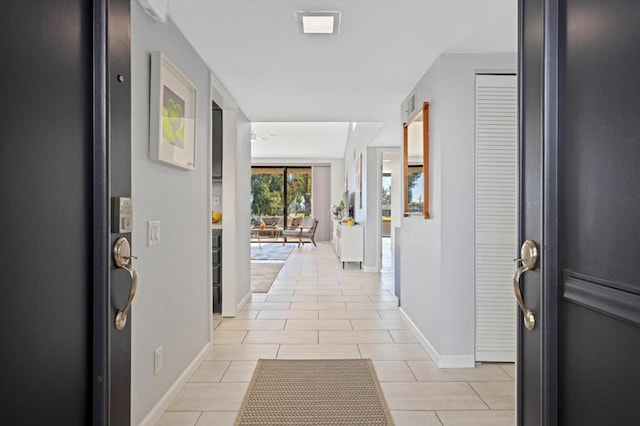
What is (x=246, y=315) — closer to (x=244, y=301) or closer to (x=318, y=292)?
(x=244, y=301)

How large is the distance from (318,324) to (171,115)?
8.14ft

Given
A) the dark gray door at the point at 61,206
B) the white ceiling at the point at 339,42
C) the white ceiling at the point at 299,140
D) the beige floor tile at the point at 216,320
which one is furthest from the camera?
the white ceiling at the point at 299,140

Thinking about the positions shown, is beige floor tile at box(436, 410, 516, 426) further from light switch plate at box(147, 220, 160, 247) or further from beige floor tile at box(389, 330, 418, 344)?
light switch plate at box(147, 220, 160, 247)

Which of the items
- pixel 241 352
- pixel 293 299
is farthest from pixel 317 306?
pixel 241 352

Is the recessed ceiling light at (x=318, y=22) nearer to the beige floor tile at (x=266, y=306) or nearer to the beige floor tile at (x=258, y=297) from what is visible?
the beige floor tile at (x=266, y=306)

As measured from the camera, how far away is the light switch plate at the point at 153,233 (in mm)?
2144

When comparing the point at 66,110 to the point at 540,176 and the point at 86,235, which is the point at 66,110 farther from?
the point at 540,176

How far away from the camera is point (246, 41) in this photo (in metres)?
2.81

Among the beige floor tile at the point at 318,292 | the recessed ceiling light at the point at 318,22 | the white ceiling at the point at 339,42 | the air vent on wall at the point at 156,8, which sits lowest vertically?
the beige floor tile at the point at 318,292

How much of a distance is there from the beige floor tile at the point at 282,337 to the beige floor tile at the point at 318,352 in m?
0.13

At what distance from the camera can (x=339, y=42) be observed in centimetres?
281

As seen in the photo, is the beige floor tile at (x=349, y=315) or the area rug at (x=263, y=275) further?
the area rug at (x=263, y=275)

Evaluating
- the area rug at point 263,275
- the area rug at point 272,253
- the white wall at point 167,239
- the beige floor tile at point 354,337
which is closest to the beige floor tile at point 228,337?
the white wall at point 167,239

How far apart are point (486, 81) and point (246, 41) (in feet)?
5.64
